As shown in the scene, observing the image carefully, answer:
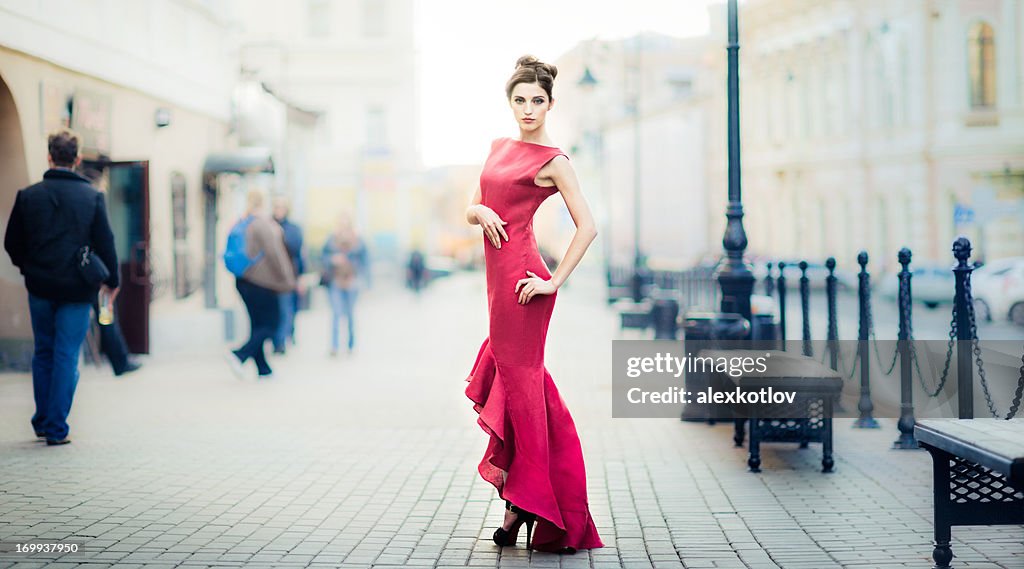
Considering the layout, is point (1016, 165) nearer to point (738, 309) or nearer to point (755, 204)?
point (755, 204)

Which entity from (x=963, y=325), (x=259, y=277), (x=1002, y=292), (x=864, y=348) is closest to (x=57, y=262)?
(x=259, y=277)

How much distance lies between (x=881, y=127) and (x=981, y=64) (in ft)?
15.0

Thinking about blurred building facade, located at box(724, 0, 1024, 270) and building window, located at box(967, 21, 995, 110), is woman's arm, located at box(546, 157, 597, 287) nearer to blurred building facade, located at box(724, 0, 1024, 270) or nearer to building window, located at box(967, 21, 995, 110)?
blurred building facade, located at box(724, 0, 1024, 270)

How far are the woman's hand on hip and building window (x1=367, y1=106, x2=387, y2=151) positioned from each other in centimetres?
3948

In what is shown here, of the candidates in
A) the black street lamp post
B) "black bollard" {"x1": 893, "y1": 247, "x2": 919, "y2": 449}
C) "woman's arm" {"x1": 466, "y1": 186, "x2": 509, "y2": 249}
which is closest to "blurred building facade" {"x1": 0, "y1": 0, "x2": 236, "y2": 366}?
the black street lamp post

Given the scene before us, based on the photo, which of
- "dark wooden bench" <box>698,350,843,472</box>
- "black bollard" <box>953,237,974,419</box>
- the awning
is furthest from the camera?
the awning

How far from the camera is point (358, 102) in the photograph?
143 ft

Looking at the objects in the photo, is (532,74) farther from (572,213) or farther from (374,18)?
(374,18)

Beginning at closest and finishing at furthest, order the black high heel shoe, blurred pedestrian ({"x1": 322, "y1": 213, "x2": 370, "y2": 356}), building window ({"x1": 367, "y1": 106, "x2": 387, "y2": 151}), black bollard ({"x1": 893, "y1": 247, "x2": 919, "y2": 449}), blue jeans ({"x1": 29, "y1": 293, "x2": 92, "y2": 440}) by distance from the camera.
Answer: the black high heel shoe
blue jeans ({"x1": 29, "y1": 293, "x2": 92, "y2": 440})
black bollard ({"x1": 893, "y1": 247, "x2": 919, "y2": 449})
blurred pedestrian ({"x1": 322, "y1": 213, "x2": 370, "y2": 356})
building window ({"x1": 367, "y1": 106, "x2": 387, "y2": 151})

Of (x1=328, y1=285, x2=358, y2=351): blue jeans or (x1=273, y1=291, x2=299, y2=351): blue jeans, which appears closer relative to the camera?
(x1=273, y1=291, x2=299, y2=351): blue jeans

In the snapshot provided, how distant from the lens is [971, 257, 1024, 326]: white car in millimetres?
22484

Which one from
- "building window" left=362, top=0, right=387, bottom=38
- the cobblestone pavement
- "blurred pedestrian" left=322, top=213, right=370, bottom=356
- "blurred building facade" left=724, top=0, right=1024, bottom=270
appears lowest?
the cobblestone pavement

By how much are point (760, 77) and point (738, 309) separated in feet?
124

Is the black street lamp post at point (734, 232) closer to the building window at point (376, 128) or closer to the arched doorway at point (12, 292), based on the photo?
the arched doorway at point (12, 292)
